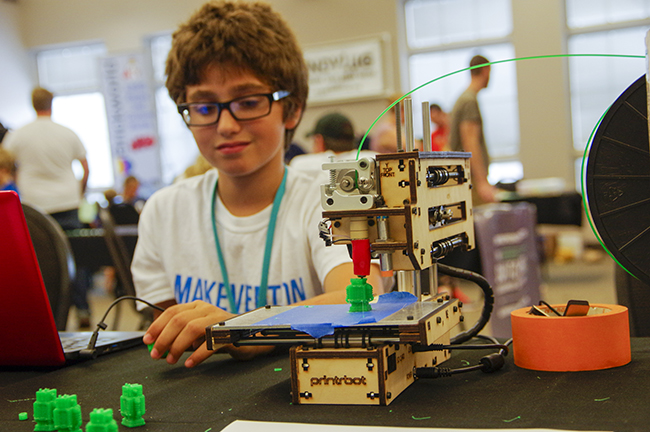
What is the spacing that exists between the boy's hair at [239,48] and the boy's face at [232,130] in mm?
21

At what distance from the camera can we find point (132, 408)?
747 millimetres

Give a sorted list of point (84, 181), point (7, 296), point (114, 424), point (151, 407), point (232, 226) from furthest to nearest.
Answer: point (84, 181) < point (232, 226) < point (7, 296) < point (151, 407) < point (114, 424)

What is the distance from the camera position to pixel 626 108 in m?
0.89

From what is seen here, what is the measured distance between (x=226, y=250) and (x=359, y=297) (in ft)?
2.07

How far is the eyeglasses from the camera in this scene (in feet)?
4.32

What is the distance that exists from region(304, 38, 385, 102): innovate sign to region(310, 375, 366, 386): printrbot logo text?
712cm

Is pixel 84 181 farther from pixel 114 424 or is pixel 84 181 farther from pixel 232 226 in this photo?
pixel 114 424

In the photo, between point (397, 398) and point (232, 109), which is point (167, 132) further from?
point (397, 398)

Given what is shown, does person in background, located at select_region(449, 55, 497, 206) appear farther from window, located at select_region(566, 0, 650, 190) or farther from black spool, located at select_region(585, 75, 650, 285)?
window, located at select_region(566, 0, 650, 190)

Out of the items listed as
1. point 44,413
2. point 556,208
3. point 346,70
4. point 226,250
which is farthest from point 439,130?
point 44,413

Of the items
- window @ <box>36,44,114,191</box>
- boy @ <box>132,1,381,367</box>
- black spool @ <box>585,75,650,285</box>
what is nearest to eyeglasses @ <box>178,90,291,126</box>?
boy @ <box>132,1,381,367</box>

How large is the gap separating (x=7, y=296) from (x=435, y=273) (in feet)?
2.12

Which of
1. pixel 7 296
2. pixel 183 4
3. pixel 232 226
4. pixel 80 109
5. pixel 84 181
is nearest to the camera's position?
pixel 7 296

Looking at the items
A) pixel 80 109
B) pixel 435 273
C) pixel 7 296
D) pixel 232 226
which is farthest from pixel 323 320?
pixel 80 109
